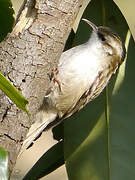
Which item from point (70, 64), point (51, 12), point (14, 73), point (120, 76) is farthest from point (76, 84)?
point (14, 73)

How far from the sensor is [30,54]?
203 cm

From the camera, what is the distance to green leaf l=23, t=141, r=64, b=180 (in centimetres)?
271

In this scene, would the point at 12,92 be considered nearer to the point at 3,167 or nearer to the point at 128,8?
the point at 3,167

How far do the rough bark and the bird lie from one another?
2.26 ft

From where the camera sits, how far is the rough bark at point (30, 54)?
1893 mm

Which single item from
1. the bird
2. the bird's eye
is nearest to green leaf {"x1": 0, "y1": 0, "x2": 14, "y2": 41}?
the bird

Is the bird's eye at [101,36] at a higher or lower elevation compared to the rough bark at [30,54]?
lower

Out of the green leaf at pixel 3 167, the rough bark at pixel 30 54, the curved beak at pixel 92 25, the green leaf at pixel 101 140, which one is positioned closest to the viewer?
the green leaf at pixel 3 167

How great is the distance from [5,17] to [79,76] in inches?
53.1

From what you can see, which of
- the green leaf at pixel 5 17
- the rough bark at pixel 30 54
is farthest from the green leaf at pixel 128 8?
the green leaf at pixel 5 17

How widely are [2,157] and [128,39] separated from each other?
4.96 feet

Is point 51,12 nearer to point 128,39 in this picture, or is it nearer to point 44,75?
point 44,75

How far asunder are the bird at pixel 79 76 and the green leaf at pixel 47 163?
5.5 inches

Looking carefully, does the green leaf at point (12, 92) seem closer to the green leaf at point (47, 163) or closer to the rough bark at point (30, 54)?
the rough bark at point (30, 54)
